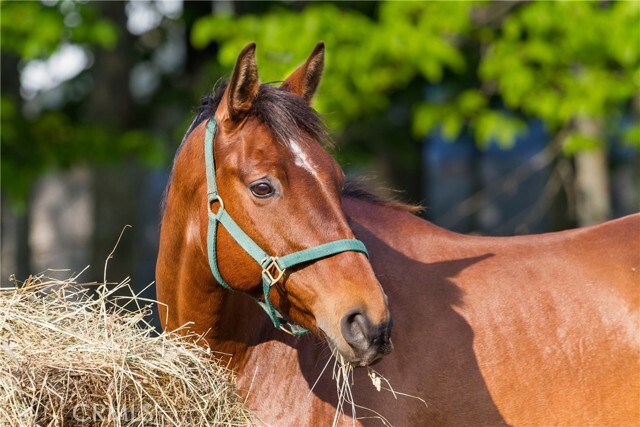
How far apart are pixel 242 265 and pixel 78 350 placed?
648 mm

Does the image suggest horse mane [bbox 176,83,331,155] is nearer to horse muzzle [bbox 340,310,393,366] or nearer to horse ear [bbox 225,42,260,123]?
horse ear [bbox 225,42,260,123]

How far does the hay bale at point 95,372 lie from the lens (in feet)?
9.28

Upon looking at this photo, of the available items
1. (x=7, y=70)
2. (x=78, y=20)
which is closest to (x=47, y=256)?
(x=7, y=70)

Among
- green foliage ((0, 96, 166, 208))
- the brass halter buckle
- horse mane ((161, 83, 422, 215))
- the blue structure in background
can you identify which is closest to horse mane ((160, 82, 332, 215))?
horse mane ((161, 83, 422, 215))

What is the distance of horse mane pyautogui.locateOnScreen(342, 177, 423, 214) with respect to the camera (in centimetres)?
376

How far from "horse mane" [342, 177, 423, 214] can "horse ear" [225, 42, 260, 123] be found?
29.2 inches

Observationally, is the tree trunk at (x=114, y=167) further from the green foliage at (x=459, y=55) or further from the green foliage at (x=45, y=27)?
the green foliage at (x=459, y=55)

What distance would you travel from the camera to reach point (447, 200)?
18719mm

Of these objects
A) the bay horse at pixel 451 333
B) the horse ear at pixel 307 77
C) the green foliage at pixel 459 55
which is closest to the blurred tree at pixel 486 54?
the green foliage at pixel 459 55

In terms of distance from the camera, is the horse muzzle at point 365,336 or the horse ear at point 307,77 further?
the horse ear at point 307,77

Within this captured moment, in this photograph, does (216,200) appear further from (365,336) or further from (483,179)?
(483,179)

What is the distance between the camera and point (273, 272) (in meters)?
3.02

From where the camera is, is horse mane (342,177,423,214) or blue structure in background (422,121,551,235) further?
blue structure in background (422,121,551,235)

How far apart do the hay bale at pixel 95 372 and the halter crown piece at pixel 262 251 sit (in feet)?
1.08
